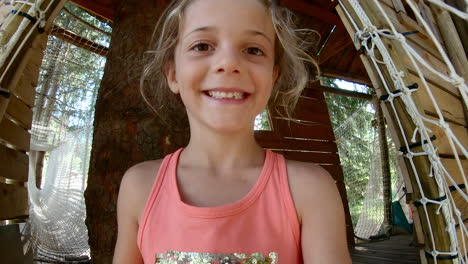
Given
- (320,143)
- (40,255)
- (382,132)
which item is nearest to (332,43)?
(320,143)

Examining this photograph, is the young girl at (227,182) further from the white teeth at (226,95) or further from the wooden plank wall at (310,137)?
the wooden plank wall at (310,137)

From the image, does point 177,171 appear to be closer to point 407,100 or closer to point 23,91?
point 407,100

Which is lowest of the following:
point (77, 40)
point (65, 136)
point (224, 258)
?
point (224, 258)

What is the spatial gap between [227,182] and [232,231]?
15 cm

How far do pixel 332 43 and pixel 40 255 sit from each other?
3326mm

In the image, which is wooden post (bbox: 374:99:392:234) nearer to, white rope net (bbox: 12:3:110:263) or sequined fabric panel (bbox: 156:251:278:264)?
white rope net (bbox: 12:3:110:263)

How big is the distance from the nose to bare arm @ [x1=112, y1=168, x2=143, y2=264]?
1.12 feet

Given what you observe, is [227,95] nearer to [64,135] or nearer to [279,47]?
[279,47]

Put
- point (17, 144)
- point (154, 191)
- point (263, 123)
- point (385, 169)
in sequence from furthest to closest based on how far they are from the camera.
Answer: point (385, 169)
point (263, 123)
point (17, 144)
point (154, 191)

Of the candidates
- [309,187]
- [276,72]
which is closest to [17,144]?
[276,72]

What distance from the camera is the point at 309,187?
0.92m

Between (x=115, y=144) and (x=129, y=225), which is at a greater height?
(x=115, y=144)

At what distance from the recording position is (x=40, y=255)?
4.11 meters

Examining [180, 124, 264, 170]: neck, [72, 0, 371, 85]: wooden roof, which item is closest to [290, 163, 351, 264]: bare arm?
[180, 124, 264, 170]: neck
